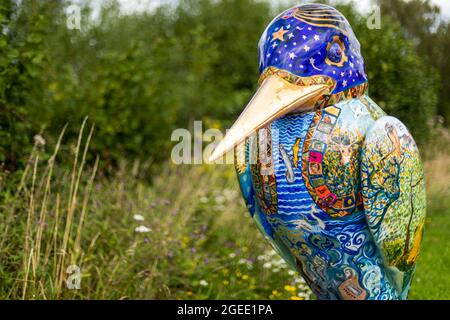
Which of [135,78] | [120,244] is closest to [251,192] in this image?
[120,244]

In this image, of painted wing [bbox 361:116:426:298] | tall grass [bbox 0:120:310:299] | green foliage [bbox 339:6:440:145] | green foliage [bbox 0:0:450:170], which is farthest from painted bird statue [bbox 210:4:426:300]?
green foliage [bbox 339:6:440:145]

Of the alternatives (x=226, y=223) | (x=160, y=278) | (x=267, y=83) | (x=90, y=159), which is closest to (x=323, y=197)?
(x=267, y=83)

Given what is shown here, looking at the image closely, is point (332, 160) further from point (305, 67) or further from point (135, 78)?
point (135, 78)

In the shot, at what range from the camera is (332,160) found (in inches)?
85.7

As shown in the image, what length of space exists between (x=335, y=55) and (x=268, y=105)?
0.34 metres

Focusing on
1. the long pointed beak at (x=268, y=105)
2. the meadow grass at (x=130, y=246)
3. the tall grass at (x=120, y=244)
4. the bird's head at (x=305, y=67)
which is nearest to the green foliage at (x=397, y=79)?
the meadow grass at (x=130, y=246)

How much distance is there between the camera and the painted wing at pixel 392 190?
2.16 m

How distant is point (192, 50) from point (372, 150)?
6.68 metres

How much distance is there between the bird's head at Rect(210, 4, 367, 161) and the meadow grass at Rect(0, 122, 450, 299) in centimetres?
146

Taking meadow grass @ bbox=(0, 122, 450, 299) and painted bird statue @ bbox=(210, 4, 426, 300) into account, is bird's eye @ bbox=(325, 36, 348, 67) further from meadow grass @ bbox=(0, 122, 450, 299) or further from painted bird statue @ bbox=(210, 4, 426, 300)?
meadow grass @ bbox=(0, 122, 450, 299)

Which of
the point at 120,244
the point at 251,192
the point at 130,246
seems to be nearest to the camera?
the point at 251,192

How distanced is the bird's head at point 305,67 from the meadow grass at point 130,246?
4.80 feet

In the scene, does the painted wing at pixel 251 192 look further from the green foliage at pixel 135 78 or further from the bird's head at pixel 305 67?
the green foliage at pixel 135 78

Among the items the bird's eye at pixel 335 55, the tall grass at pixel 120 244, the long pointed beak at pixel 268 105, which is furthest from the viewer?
the tall grass at pixel 120 244
